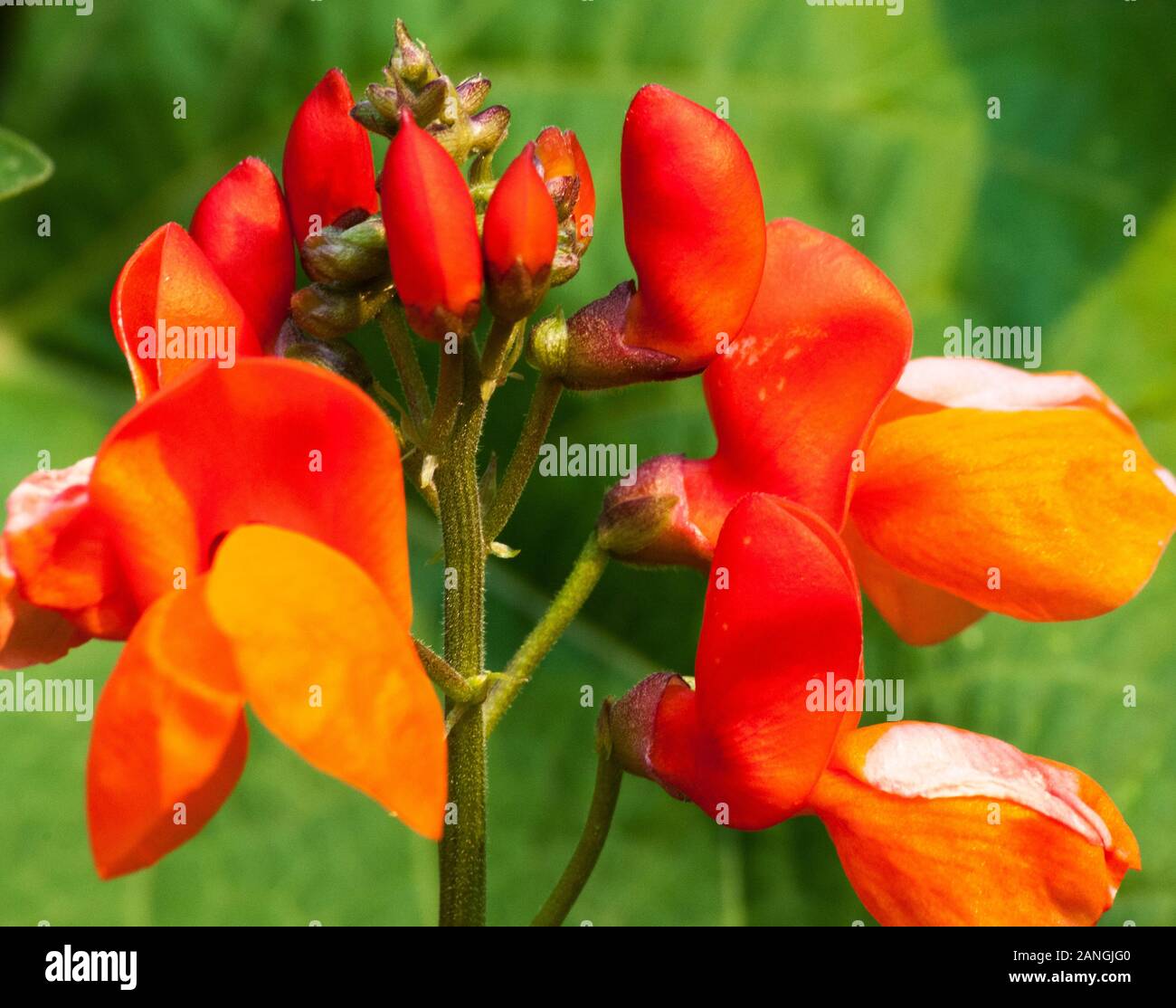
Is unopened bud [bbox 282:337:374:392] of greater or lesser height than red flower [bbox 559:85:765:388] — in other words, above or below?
below

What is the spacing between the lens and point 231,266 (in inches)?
43.8

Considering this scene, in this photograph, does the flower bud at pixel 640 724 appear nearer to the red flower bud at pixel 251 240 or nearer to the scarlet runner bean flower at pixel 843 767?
Result: the scarlet runner bean flower at pixel 843 767

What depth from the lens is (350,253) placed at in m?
1.05

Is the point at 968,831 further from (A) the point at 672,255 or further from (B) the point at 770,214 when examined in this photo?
(B) the point at 770,214

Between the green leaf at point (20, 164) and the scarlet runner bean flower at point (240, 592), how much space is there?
1.83ft

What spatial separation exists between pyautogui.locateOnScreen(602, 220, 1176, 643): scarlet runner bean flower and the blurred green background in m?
0.69

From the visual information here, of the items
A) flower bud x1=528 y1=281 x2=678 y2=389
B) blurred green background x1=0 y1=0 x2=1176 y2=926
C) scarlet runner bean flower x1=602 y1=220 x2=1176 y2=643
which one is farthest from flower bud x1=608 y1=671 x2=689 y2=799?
blurred green background x1=0 y1=0 x2=1176 y2=926

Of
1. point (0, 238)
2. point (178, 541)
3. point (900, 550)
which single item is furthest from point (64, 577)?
point (0, 238)

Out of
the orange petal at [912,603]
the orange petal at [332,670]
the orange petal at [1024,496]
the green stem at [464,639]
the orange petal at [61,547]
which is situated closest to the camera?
the orange petal at [332,670]

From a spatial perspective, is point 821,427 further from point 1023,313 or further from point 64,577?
point 1023,313

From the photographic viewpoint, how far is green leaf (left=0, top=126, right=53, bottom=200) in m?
1.42

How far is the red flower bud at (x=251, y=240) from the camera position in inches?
43.8

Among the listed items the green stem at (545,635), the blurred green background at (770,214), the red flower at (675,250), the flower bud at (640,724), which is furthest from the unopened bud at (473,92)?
the blurred green background at (770,214)

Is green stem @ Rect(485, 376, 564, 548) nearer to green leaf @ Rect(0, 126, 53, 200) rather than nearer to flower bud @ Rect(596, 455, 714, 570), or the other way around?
flower bud @ Rect(596, 455, 714, 570)
